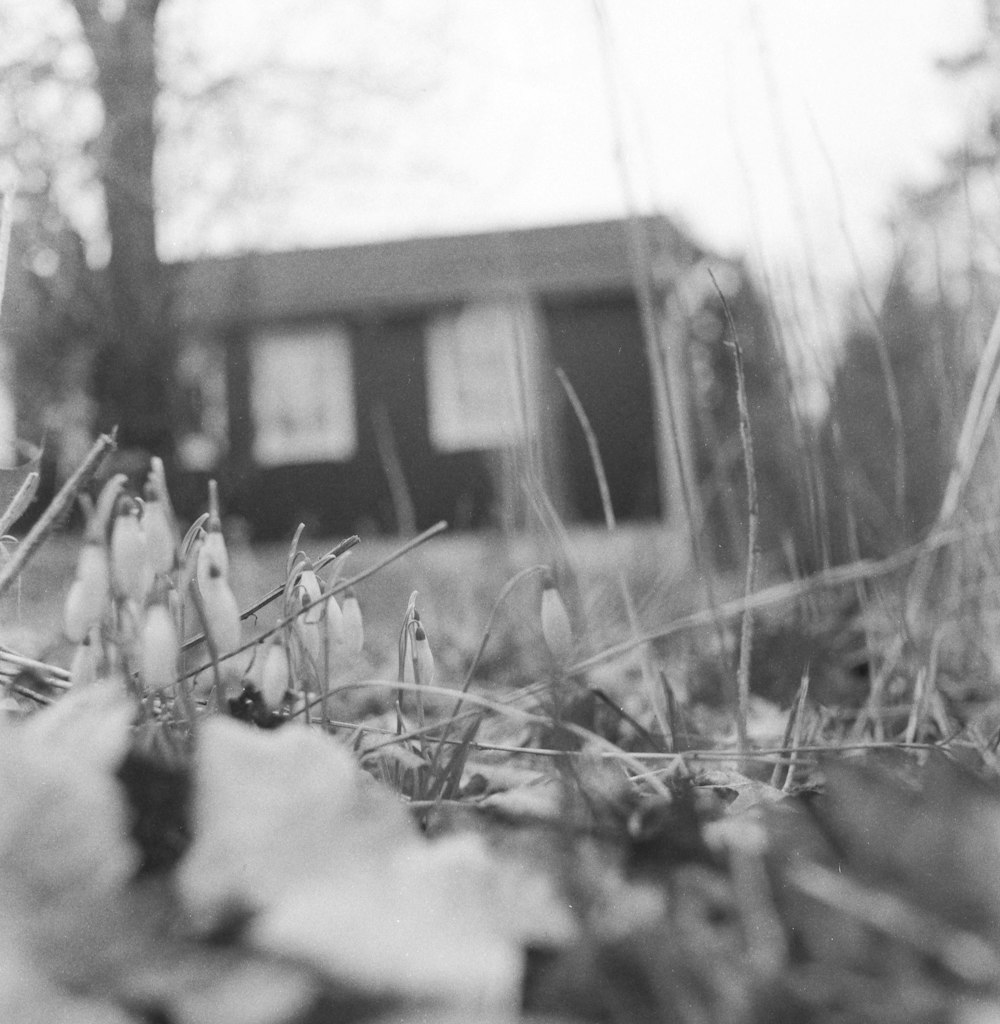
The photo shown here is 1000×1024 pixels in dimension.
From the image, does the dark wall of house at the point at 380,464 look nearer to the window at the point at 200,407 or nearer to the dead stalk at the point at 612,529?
the window at the point at 200,407

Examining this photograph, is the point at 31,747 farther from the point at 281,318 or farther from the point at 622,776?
the point at 281,318

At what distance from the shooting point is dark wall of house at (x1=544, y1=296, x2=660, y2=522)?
13.1 meters

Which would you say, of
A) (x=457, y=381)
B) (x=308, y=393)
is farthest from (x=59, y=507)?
Answer: (x=308, y=393)

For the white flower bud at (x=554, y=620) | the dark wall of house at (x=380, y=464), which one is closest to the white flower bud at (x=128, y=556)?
the white flower bud at (x=554, y=620)

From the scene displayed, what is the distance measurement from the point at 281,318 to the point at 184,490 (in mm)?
5583

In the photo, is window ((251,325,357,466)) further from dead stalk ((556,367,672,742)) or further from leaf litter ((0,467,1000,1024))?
leaf litter ((0,467,1000,1024))

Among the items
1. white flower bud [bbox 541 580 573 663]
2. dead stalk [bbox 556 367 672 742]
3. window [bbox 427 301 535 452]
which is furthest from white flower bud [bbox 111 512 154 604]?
window [bbox 427 301 535 452]

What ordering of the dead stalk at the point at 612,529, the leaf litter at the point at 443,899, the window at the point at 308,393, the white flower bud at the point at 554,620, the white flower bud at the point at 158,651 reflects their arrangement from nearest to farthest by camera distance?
the leaf litter at the point at 443,899 → the white flower bud at the point at 158,651 → the white flower bud at the point at 554,620 → the dead stalk at the point at 612,529 → the window at the point at 308,393

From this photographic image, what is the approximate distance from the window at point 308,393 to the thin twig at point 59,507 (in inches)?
540

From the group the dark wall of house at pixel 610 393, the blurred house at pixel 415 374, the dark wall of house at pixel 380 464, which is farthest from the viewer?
the dark wall of house at pixel 380 464

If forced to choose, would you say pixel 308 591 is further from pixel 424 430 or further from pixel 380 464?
pixel 380 464

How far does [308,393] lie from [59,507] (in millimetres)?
14342

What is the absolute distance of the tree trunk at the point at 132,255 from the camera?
26.1ft

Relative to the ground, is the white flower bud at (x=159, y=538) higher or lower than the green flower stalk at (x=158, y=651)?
higher
